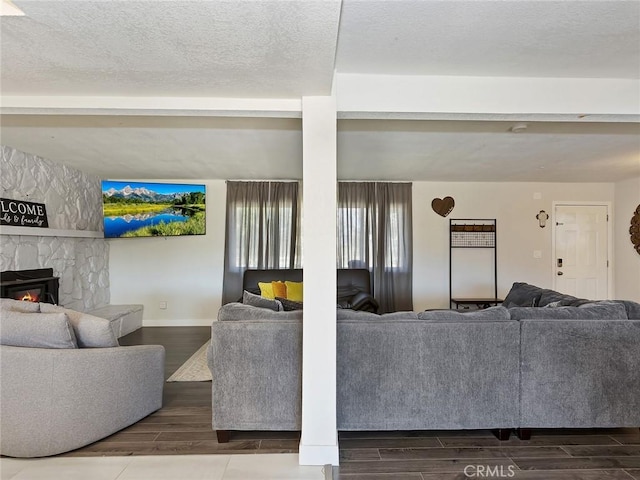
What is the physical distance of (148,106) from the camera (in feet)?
7.30

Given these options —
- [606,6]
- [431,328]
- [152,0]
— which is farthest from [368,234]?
[152,0]

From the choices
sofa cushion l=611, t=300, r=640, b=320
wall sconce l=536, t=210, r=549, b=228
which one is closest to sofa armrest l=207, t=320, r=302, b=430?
sofa cushion l=611, t=300, r=640, b=320

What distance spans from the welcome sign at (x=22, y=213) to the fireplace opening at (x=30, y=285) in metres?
0.53

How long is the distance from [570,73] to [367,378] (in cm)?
233

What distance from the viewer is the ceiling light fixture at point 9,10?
1.37 meters

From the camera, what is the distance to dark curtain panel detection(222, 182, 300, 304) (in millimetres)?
5785

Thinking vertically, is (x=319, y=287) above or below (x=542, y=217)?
below

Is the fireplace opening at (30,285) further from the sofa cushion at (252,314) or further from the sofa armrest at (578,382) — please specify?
the sofa armrest at (578,382)

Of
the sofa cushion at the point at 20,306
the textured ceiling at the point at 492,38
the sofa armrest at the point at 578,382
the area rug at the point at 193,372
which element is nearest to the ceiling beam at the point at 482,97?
the textured ceiling at the point at 492,38

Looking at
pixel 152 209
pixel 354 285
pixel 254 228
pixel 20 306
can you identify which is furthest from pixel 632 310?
pixel 152 209

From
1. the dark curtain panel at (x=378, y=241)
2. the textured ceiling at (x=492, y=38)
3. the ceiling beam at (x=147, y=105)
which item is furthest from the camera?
the dark curtain panel at (x=378, y=241)

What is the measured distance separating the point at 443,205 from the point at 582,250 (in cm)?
251

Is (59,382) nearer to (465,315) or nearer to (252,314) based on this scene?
(252,314)

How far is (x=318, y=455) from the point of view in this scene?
220 centimetres
